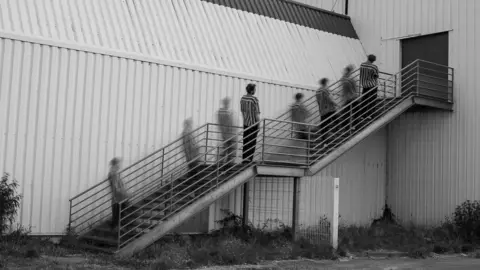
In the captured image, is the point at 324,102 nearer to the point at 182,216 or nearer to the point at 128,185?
the point at 128,185

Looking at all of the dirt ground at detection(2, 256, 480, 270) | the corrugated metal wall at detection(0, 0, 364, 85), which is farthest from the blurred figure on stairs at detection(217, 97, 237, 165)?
the dirt ground at detection(2, 256, 480, 270)

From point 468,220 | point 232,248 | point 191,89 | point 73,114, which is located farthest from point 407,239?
point 73,114

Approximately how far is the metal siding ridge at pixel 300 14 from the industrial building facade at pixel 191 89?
0.16 ft

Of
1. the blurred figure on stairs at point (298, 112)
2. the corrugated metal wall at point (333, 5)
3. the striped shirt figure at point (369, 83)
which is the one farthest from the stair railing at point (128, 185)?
the corrugated metal wall at point (333, 5)

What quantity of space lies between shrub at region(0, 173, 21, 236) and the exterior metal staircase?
126 cm

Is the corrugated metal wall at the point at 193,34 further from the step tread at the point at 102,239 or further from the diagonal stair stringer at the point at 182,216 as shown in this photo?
the step tread at the point at 102,239

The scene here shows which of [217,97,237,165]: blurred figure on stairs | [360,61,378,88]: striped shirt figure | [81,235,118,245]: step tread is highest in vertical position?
[360,61,378,88]: striped shirt figure

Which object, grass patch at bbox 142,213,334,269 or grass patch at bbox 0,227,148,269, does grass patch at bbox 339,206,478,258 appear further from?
grass patch at bbox 0,227,148,269

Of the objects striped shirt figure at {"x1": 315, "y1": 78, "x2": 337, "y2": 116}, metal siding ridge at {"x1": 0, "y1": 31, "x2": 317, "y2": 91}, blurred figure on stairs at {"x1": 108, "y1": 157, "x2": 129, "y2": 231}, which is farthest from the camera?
striped shirt figure at {"x1": 315, "y1": 78, "x2": 337, "y2": 116}

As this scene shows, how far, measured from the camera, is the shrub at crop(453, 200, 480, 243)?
17031mm

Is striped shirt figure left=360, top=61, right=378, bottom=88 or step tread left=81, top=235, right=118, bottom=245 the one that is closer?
step tread left=81, top=235, right=118, bottom=245

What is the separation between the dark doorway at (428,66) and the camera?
734 inches

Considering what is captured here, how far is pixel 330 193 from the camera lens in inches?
757

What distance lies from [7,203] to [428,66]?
13696 mm
